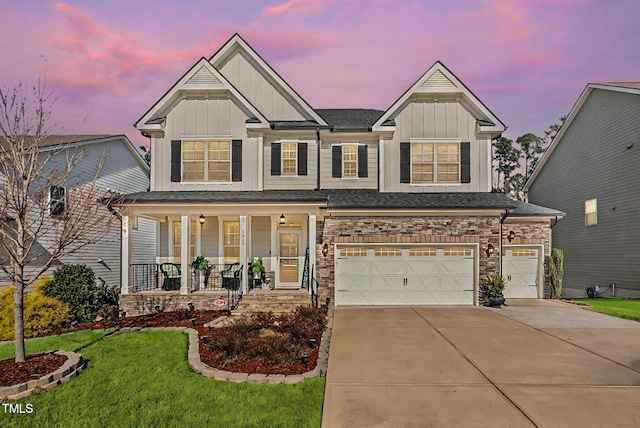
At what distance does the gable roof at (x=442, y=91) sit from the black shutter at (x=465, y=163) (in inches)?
36.8

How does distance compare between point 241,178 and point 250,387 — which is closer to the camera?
point 250,387

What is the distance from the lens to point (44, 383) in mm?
5965

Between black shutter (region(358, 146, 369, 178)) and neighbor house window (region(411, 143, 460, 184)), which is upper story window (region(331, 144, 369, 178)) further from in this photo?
neighbor house window (region(411, 143, 460, 184))

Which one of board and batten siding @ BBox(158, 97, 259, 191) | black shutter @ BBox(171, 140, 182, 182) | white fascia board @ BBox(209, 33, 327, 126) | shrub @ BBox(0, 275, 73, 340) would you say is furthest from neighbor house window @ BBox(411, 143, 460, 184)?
shrub @ BBox(0, 275, 73, 340)

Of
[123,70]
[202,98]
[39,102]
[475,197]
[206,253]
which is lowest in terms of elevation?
[206,253]

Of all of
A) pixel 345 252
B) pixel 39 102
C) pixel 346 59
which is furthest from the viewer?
pixel 346 59

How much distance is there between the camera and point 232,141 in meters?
14.7

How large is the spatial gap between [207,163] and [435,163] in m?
8.86

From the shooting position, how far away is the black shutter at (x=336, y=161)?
15531mm

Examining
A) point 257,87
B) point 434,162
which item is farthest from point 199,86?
point 434,162

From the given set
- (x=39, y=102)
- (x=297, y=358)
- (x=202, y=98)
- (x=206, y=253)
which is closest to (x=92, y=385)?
(x=297, y=358)

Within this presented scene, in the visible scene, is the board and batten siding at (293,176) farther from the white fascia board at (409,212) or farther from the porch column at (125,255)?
the porch column at (125,255)

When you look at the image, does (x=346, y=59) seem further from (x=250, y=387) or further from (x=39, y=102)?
(x=250, y=387)

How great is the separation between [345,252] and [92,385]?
9268mm
